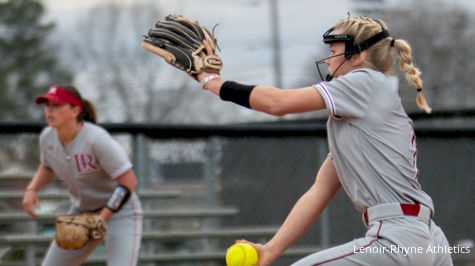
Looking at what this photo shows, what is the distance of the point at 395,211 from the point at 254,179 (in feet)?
22.5

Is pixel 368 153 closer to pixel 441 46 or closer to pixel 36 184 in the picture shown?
pixel 36 184

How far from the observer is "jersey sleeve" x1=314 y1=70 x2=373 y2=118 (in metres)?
4.57

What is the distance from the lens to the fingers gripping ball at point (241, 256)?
469 centimetres

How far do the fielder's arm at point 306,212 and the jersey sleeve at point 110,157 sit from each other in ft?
8.69

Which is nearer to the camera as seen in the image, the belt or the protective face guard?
the belt

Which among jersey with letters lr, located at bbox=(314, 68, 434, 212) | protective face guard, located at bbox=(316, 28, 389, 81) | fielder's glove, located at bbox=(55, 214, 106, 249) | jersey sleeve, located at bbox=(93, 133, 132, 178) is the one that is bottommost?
fielder's glove, located at bbox=(55, 214, 106, 249)

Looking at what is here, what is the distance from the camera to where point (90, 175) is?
750cm

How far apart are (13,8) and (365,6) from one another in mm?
10696

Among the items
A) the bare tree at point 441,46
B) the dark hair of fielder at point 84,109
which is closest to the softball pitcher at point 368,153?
the dark hair of fielder at point 84,109

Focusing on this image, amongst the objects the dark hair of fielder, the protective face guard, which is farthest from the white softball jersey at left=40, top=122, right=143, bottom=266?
the protective face guard

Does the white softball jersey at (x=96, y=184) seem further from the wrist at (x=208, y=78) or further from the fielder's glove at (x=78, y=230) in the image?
the wrist at (x=208, y=78)

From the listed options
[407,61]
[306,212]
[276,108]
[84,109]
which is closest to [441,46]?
[84,109]

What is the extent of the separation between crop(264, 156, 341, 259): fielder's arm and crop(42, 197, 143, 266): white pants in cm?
266

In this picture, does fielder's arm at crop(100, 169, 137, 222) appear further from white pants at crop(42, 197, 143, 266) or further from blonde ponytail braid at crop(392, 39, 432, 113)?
blonde ponytail braid at crop(392, 39, 432, 113)
